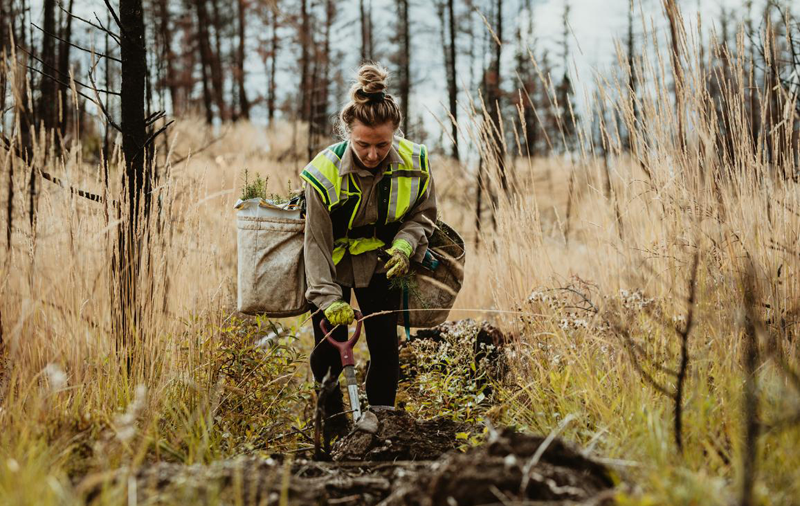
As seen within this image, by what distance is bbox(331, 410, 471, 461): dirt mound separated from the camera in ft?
7.34

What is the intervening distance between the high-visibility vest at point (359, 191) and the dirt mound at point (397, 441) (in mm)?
790

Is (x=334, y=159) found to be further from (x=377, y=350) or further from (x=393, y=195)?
(x=377, y=350)

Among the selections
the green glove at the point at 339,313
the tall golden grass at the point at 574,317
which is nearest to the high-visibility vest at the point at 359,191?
the green glove at the point at 339,313

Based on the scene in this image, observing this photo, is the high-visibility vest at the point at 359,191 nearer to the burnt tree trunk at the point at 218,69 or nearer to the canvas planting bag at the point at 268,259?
the canvas planting bag at the point at 268,259

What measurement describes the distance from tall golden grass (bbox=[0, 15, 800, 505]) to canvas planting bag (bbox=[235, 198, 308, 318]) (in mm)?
273

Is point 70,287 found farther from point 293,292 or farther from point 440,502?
point 440,502

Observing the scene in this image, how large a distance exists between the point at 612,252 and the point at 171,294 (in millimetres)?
2273

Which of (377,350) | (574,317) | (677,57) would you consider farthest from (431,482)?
(677,57)

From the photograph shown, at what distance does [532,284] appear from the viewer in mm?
3234

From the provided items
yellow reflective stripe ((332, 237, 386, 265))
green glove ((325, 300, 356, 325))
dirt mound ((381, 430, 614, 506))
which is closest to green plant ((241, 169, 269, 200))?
yellow reflective stripe ((332, 237, 386, 265))

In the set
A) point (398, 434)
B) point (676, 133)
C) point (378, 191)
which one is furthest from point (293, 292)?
point (676, 133)

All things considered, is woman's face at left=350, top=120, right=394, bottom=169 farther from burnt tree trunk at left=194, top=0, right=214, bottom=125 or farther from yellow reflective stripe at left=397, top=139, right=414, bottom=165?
burnt tree trunk at left=194, top=0, right=214, bottom=125

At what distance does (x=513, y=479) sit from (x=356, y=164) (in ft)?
5.46

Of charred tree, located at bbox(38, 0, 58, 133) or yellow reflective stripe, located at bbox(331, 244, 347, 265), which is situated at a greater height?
charred tree, located at bbox(38, 0, 58, 133)
